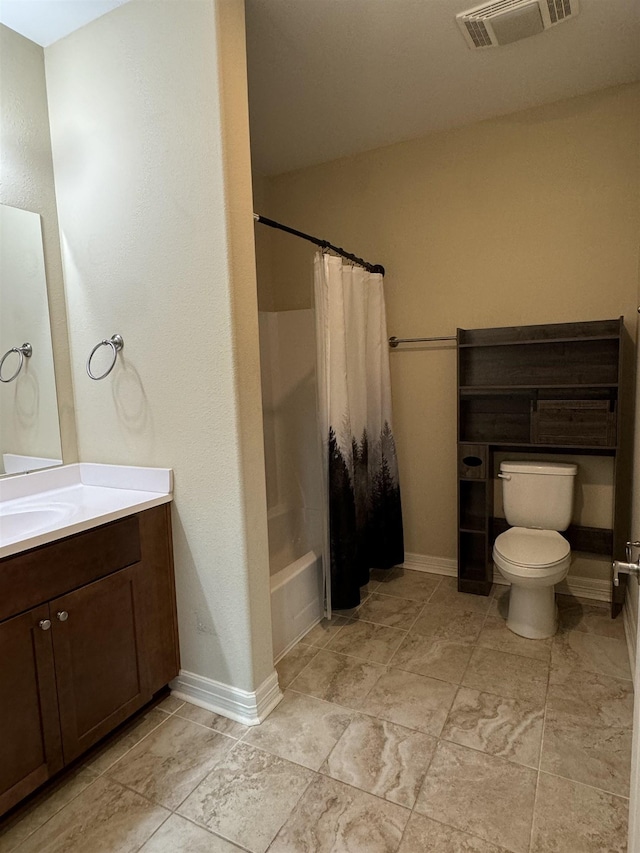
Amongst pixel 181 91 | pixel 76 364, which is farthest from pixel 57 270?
pixel 181 91

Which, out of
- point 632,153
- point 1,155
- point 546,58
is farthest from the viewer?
point 632,153

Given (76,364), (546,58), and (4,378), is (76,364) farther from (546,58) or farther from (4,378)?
(546,58)

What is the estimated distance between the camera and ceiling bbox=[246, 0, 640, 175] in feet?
6.12

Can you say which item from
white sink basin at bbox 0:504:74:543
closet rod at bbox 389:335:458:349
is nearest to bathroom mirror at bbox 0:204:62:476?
white sink basin at bbox 0:504:74:543

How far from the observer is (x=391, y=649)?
2.25 m

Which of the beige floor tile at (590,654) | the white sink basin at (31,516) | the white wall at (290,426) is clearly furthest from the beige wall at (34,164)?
the beige floor tile at (590,654)

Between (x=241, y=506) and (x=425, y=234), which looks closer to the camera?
(x=241, y=506)

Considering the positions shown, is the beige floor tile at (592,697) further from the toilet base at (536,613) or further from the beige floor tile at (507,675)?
the toilet base at (536,613)

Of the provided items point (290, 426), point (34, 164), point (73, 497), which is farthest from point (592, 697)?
point (34, 164)

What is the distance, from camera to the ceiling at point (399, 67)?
1.87 meters

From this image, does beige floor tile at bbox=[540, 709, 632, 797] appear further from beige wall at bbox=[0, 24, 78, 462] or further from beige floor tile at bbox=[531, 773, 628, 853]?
beige wall at bbox=[0, 24, 78, 462]

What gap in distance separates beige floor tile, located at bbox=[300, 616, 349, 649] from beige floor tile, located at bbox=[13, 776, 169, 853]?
3.24 ft

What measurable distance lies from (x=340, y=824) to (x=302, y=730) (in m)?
0.39

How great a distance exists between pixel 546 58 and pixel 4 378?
2704 millimetres
